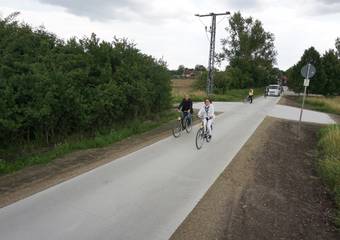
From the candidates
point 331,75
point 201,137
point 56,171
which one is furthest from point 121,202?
point 331,75

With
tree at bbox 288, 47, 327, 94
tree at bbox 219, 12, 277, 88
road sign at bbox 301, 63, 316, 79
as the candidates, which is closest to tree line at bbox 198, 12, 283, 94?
tree at bbox 219, 12, 277, 88

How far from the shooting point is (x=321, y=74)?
44844 millimetres

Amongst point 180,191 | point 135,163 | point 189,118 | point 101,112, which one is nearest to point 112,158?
point 135,163

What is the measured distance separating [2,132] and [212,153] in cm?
640

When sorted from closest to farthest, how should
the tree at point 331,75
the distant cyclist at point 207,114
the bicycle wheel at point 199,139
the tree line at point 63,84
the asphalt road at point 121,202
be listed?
the asphalt road at point 121,202
the tree line at point 63,84
the bicycle wheel at point 199,139
the distant cyclist at point 207,114
the tree at point 331,75

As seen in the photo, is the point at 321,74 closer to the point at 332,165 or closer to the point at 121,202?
the point at 332,165

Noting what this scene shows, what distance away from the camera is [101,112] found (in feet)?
42.5

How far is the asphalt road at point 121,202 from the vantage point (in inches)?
199

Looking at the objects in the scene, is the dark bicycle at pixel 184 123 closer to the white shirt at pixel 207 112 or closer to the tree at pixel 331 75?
the white shirt at pixel 207 112

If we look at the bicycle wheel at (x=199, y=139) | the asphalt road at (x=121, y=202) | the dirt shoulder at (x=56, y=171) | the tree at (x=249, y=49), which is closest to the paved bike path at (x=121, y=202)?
the asphalt road at (x=121, y=202)

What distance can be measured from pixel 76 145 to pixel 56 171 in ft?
8.96

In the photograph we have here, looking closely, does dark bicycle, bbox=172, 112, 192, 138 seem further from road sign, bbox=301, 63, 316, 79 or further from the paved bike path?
road sign, bbox=301, 63, 316, 79

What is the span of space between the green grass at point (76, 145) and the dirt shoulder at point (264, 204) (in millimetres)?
4574

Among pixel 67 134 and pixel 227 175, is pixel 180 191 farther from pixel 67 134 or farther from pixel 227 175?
pixel 67 134
